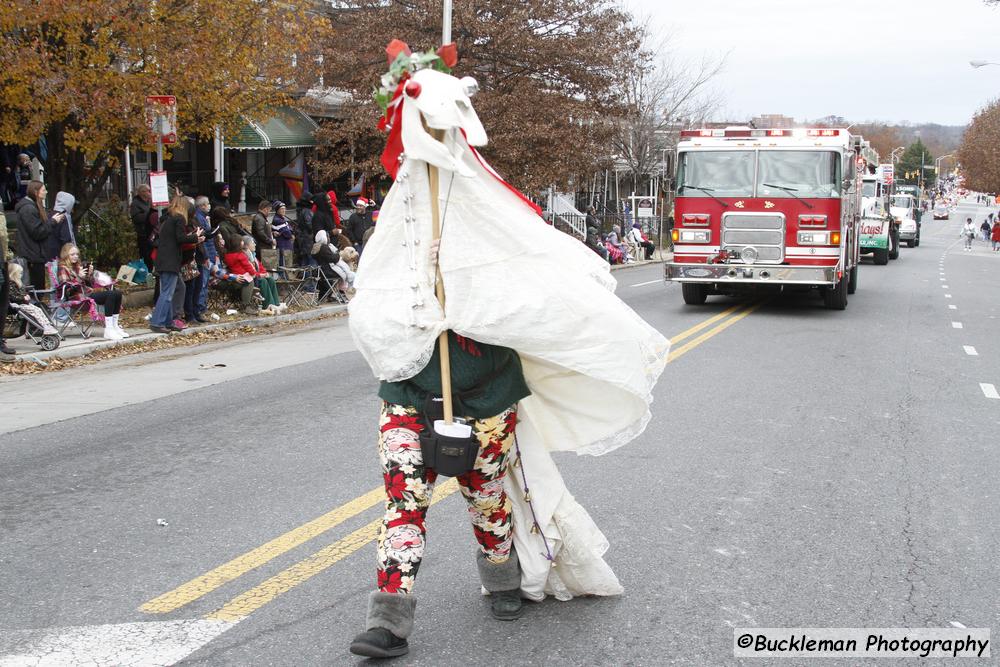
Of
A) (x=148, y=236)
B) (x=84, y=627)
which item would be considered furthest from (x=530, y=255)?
(x=148, y=236)

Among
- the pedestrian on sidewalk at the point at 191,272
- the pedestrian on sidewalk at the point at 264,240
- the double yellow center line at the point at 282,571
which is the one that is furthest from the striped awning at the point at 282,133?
the double yellow center line at the point at 282,571

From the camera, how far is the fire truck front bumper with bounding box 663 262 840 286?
50.8ft

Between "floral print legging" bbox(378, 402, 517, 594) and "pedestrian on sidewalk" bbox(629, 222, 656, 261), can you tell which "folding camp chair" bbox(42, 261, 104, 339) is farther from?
"pedestrian on sidewalk" bbox(629, 222, 656, 261)

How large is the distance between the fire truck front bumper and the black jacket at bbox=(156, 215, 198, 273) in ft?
24.9

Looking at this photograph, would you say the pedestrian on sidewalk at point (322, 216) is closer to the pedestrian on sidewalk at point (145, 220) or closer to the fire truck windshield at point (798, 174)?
the pedestrian on sidewalk at point (145, 220)

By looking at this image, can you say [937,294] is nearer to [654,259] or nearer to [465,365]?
[654,259]

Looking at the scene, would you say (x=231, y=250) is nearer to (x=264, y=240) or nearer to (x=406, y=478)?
(x=264, y=240)

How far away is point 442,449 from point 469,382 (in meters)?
0.28

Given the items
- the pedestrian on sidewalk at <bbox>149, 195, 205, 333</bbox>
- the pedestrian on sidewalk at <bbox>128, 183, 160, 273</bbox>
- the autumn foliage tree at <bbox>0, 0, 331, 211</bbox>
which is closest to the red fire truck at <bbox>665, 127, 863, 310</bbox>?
the autumn foliage tree at <bbox>0, 0, 331, 211</bbox>

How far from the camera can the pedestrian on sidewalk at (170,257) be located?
43.1 ft

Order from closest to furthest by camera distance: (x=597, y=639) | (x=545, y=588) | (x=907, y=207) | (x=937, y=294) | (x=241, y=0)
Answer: (x=597, y=639)
(x=545, y=588)
(x=241, y=0)
(x=937, y=294)
(x=907, y=207)

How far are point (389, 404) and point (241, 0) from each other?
475 inches

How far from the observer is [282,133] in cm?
2464

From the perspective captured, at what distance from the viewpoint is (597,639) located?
3.89m
